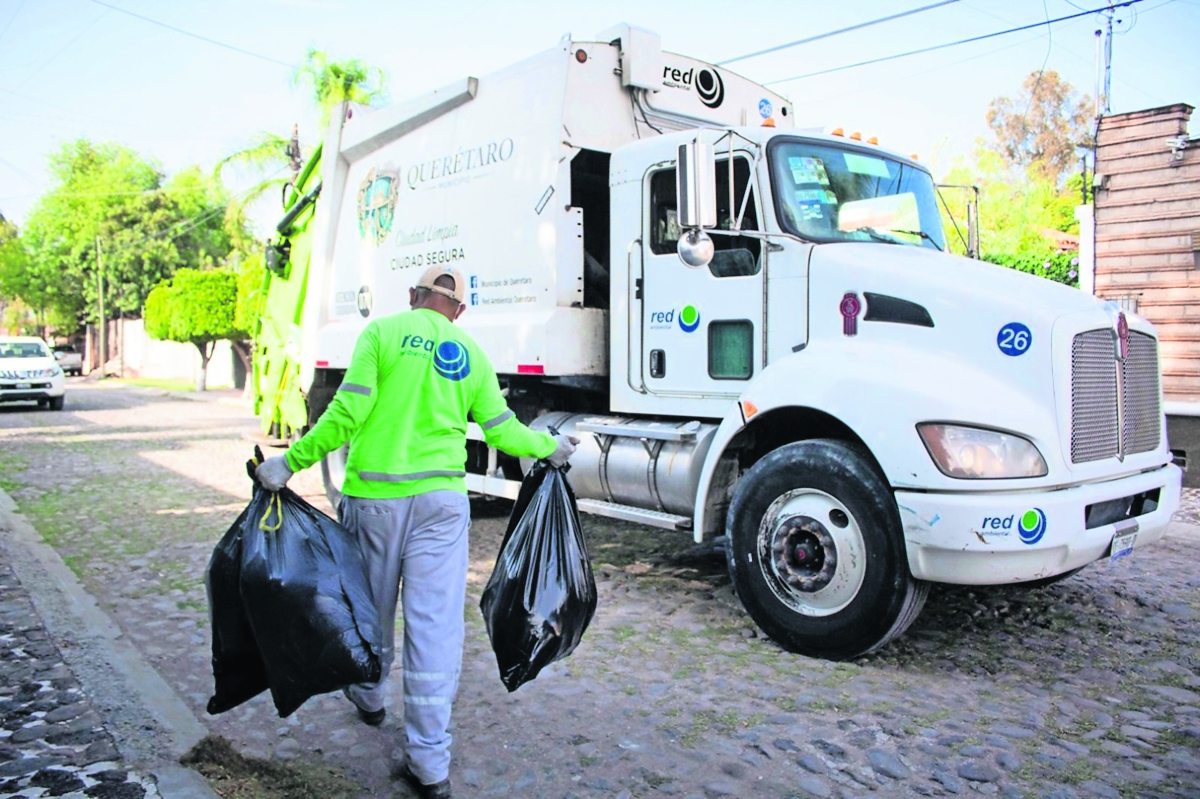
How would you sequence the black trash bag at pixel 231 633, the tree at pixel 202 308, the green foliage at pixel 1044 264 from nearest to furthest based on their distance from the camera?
the black trash bag at pixel 231 633, the green foliage at pixel 1044 264, the tree at pixel 202 308

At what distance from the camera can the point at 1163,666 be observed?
445 centimetres

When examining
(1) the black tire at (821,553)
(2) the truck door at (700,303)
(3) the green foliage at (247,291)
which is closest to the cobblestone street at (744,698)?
(1) the black tire at (821,553)

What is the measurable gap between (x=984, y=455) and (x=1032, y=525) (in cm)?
34

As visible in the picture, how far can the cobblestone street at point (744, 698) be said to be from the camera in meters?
3.34

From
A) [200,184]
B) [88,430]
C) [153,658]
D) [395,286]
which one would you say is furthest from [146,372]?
[153,658]

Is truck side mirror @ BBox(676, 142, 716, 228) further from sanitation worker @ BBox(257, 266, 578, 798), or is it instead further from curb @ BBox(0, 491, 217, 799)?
curb @ BBox(0, 491, 217, 799)

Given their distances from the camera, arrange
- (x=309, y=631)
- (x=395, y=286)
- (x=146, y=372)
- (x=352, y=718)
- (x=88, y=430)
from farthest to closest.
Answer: (x=146, y=372)
(x=88, y=430)
(x=395, y=286)
(x=352, y=718)
(x=309, y=631)

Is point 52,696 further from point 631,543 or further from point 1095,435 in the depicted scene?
point 1095,435

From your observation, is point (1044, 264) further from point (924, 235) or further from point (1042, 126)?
point (1042, 126)

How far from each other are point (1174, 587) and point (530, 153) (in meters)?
4.64

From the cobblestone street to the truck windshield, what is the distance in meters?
2.01

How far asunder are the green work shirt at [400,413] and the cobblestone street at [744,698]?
1011 mm

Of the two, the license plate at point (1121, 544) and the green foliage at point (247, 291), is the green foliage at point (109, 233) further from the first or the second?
the license plate at point (1121, 544)

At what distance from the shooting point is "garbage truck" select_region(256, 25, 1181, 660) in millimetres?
4160
